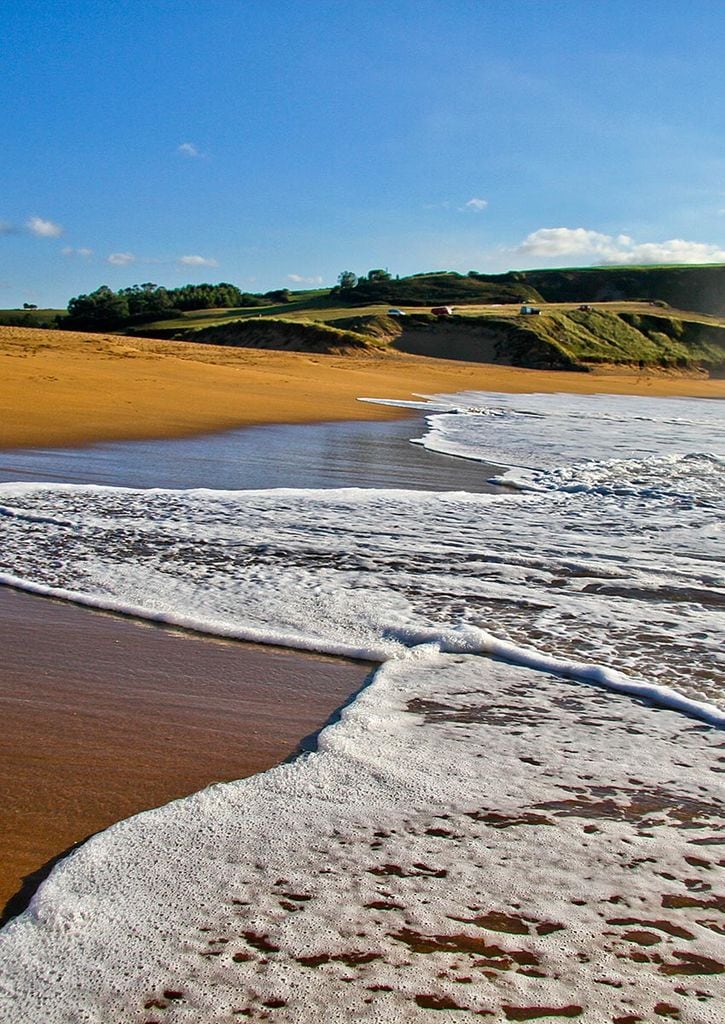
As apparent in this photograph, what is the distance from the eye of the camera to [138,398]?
16.2 metres

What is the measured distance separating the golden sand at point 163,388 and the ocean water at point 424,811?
6495 millimetres

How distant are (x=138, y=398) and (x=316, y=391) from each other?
632cm

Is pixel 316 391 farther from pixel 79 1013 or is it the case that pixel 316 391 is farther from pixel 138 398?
pixel 79 1013

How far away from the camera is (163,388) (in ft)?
59.9

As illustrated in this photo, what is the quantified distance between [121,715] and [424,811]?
116cm

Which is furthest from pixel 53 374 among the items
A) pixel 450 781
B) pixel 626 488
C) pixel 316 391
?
pixel 450 781

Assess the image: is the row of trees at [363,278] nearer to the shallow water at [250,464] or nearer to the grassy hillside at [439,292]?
the grassy hillside at [439,292]

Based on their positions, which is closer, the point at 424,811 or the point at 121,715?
the point at 424,811

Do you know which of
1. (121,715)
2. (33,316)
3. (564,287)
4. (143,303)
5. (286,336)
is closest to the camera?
(121,715)

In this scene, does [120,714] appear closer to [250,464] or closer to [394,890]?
[394,890]

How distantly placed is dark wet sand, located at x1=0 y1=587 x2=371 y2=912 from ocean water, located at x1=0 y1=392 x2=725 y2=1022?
129 millimetres

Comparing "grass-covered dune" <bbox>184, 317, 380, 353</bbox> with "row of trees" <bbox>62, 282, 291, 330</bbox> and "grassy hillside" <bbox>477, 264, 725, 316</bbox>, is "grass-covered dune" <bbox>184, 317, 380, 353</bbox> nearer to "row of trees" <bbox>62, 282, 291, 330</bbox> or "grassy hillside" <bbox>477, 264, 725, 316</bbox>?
"row of trees" <bbox>62, 282, 291, 330</bbox>

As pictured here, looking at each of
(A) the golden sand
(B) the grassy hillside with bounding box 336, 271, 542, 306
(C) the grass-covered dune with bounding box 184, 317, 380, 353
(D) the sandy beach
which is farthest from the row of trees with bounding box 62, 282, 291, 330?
(D) the sandy beach

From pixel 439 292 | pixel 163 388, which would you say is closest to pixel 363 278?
pixel 439 292
